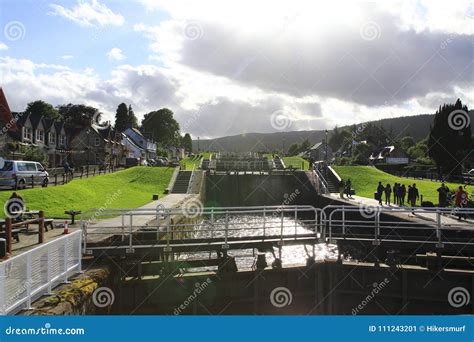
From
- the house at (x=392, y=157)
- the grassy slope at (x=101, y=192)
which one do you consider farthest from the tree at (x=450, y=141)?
the grassy slope at (x=101, y=192)

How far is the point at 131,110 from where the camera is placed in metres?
133

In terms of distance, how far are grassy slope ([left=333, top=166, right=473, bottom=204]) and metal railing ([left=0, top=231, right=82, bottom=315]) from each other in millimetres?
29828

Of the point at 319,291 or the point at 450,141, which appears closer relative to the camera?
the point at 319,291

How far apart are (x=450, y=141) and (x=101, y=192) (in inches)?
2355

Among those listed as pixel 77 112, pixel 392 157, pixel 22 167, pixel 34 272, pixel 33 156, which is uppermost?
pixel 77 112

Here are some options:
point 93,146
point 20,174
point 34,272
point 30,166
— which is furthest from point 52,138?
point 34,272

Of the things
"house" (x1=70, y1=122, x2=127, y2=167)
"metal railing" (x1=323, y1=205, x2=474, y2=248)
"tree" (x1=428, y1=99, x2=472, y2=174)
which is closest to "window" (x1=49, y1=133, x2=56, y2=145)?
"house" (x1=70, y1=122, x2=127, y2=167)

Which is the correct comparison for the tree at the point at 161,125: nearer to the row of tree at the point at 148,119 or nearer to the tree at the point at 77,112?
the row of tree at the point at 148,119

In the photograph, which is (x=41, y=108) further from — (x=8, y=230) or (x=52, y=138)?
(x=8, y=230)

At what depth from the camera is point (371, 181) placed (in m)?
45.8

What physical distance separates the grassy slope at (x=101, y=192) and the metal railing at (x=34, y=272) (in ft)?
39.6

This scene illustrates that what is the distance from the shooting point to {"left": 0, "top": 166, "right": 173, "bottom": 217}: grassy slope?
2485 centimetres

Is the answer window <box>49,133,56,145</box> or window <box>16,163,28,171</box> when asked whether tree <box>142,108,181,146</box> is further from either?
window <box>16,163,28,171</box>
